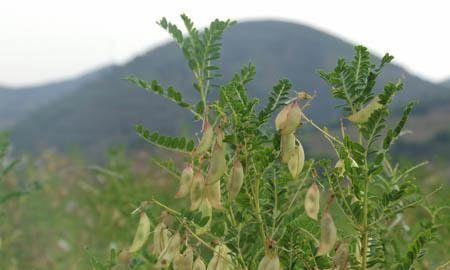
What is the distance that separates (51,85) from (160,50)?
7840 centimetres

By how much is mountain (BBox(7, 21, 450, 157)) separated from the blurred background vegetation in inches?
6.5

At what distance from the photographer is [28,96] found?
6156 inches

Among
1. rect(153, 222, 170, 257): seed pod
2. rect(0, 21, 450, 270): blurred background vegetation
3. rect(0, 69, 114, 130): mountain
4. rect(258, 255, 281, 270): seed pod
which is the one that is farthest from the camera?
rect(0, 69, 114, 130): mountain

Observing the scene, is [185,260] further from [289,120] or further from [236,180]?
[289,120]

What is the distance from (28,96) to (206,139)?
533ft

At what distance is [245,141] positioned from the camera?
1.40 meters

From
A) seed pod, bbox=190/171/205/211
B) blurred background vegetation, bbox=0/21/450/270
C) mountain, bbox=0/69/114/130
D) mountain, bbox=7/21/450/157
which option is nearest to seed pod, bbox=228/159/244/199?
seed pod, bbox=190/171/205/211

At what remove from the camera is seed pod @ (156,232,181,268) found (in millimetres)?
1433

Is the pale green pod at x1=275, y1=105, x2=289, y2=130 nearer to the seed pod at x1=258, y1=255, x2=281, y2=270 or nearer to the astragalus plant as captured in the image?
the astragalus plant

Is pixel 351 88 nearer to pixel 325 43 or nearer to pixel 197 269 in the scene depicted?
pixel 197 269

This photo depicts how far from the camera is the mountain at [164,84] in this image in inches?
3115

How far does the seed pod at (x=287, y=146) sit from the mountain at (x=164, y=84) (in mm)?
63979

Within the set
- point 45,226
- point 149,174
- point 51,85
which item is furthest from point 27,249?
point 51,85

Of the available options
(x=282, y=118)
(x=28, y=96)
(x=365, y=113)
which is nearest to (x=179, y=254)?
(x=282, y=118)
